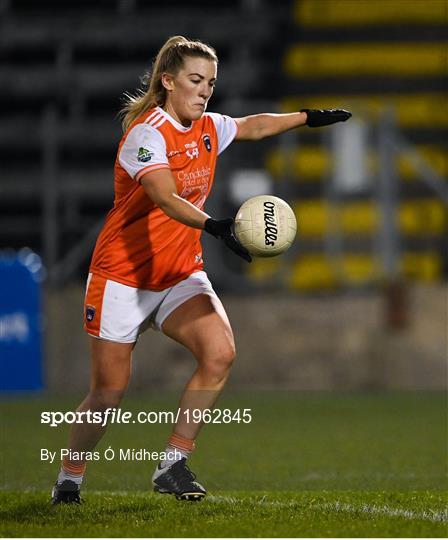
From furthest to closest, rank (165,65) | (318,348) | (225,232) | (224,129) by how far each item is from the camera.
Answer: (318,348)
(224,129)
(165,65)
(225,232)

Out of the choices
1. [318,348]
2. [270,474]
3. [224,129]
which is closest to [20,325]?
[318,348]

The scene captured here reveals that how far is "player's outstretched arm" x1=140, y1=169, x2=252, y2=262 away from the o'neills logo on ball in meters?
0.16

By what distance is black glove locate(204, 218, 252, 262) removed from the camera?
4.69m

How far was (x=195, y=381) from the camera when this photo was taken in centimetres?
510

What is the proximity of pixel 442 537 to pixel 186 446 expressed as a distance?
1273 millimetres

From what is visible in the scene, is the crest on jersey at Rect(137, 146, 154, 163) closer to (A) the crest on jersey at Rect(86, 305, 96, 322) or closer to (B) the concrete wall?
(A) the crest on jersey at Rect(86, 305, 96, 322)

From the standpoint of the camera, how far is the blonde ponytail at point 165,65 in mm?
4996

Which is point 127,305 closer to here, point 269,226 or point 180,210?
point 180,210

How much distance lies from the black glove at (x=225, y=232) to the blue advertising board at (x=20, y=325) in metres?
6.34

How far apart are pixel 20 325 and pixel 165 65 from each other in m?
6.20

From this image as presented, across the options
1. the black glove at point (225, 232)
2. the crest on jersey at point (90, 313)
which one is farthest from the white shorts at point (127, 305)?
the black glove at point (225, 232)

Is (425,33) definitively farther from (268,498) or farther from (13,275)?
(268,498)

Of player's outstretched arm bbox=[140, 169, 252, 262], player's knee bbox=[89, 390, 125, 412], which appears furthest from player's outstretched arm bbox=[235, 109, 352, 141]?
player's knee bbox=[89, 390, 125, 412]

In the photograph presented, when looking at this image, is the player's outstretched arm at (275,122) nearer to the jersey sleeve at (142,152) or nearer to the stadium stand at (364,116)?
the jersey sleeve at (142,152)
